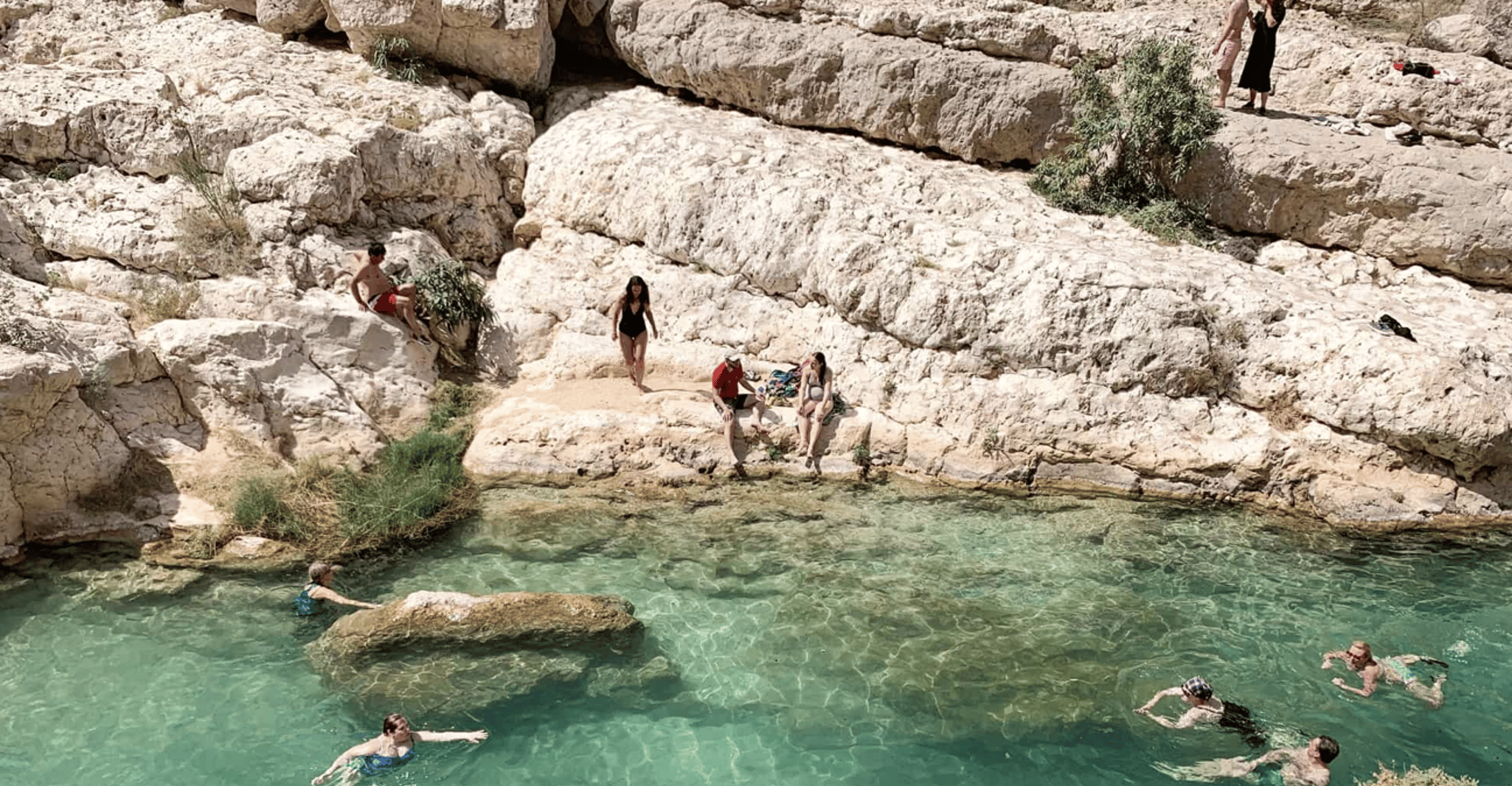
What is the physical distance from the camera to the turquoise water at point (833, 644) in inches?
317

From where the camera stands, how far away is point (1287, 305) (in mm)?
13008

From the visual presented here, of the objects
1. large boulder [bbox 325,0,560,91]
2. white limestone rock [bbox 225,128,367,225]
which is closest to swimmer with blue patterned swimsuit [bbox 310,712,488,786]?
white limestone rock [bbox 225,128,367,225]

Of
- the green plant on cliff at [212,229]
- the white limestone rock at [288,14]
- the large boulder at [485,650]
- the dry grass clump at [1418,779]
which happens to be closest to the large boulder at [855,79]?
the white limestone rock at [288,14]

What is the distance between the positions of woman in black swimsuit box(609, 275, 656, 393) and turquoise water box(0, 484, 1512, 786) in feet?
7.17

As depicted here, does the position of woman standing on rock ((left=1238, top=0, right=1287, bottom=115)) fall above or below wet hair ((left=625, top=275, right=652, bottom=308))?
above

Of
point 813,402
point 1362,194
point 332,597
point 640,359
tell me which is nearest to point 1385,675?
point 813,402

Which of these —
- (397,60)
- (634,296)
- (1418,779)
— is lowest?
(1418,779)

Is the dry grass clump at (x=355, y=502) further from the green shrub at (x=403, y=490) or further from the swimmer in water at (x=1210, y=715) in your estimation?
the swimmer in water at (x=1210, y=715)

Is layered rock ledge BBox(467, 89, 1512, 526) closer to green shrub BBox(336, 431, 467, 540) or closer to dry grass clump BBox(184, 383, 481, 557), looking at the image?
green shrub BBox(336, 431, 467, 540)

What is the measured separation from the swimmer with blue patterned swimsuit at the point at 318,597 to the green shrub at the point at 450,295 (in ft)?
16.7

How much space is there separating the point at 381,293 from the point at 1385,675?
12.8m

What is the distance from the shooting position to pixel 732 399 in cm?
1299

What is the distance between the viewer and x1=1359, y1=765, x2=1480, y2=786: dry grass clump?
7215mm

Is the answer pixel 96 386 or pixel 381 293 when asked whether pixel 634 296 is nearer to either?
pixel 381 293
